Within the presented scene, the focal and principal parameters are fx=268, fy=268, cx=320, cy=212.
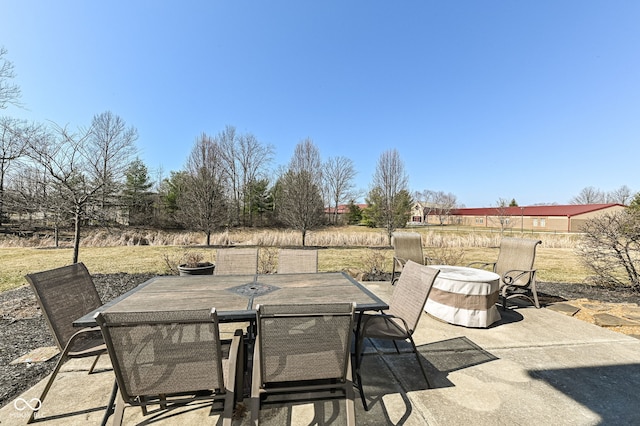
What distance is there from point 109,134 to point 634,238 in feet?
37.8

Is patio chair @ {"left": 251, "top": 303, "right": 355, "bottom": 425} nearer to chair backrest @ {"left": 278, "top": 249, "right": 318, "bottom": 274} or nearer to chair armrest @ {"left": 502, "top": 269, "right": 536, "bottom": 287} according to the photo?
chair backrest @ {"left": 278, "top": 249, "right": 318, "bottom": 274}

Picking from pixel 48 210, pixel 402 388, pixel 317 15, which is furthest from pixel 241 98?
pixel 402 388

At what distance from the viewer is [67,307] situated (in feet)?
7.61

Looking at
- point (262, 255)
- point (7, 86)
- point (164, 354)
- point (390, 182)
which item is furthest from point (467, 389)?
point (7, 86)

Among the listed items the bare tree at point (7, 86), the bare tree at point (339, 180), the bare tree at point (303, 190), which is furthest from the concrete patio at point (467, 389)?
the bare tree at point (339, 180)

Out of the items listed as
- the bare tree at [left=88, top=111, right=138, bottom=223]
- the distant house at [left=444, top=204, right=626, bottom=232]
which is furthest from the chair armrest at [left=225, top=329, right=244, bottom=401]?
the distant house at [left=444, top=204, right=626, bottom=232]

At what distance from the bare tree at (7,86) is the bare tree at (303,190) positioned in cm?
1134

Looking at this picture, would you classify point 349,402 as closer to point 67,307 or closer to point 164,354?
point 164,354

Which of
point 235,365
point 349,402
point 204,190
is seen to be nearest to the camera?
point 349,402

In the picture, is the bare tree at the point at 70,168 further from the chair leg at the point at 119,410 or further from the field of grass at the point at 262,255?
the chair leg at the point at 119,410

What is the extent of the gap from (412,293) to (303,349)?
1.36 m

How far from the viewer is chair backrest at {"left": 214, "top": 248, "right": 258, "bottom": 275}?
402 cm

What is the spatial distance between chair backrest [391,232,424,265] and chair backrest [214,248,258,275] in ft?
10.7

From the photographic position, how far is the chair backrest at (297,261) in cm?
404
